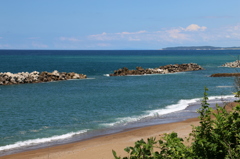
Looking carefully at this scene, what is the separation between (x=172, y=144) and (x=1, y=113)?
22069 millimetres

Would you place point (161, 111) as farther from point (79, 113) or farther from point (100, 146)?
point (100, 146)

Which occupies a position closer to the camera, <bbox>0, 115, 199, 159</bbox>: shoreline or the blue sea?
<bbox>0, 115, 199, 159</bbox>: shoreline

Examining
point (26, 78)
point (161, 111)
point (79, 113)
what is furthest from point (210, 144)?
point (26, 78)

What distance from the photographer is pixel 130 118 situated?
75.8 feet

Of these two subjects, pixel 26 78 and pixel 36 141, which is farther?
pixel 26 78

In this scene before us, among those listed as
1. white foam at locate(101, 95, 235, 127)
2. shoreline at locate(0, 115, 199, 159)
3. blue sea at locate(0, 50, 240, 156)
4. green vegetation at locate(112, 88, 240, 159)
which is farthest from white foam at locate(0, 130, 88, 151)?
green vegetation at locate(112, 88, 240, 159)

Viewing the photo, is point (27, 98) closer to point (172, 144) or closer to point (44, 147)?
point (44, 147)

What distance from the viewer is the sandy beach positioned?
48.1 ft

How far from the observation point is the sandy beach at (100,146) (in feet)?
48.1

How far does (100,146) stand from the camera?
16109mm

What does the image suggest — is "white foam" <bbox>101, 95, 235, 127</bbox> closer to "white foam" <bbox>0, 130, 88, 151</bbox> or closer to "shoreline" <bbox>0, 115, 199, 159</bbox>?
"shoreline" <bbox>0, 115, 199, 159</bbox>

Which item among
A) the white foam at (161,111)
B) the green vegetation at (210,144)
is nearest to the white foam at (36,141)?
the white foam at (161,111)

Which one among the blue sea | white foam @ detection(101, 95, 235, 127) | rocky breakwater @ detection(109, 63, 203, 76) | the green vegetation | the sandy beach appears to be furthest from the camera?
rocky breakwater @ detection(109, 63, 203, 76)

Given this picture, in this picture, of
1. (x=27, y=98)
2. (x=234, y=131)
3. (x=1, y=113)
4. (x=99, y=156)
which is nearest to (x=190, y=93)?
(x=27, y=98)
